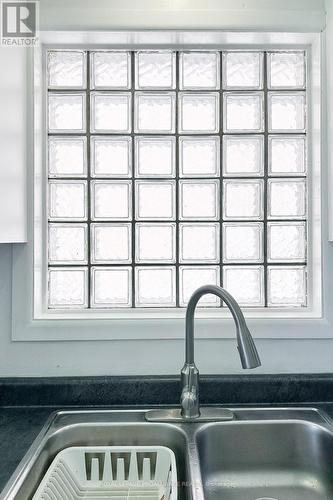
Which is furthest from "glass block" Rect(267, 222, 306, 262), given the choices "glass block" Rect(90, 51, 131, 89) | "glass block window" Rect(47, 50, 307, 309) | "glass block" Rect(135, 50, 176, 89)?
"glass block" Rect(90, 51, 131, 89)

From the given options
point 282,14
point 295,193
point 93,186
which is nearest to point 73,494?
point 93,186

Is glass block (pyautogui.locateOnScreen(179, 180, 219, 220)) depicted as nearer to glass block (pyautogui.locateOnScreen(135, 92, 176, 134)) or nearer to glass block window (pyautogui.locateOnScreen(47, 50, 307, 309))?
glass block window (pyautogui.locateOnScreen(47, 50, 307, 309))

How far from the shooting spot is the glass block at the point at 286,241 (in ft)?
4.94

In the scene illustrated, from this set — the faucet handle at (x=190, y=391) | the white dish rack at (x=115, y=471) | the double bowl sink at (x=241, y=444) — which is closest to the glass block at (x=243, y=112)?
the faucet handle at (x=190, y=391)

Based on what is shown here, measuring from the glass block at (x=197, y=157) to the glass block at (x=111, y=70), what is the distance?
1.01ft

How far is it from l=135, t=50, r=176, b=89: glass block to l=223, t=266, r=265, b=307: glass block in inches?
28.1

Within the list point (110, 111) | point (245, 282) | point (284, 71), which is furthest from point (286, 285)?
point (110, 111)

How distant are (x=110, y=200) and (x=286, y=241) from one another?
0.66 metres

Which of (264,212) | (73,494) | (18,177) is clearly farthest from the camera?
(264,212)

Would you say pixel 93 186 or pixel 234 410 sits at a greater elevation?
pixel 93 186

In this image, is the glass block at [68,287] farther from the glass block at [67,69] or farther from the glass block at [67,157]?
the glass block at [67,69]

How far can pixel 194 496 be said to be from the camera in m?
0.81

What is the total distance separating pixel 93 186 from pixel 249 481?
3.51ft

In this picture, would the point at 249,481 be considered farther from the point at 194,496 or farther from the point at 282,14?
the point at 282,14
